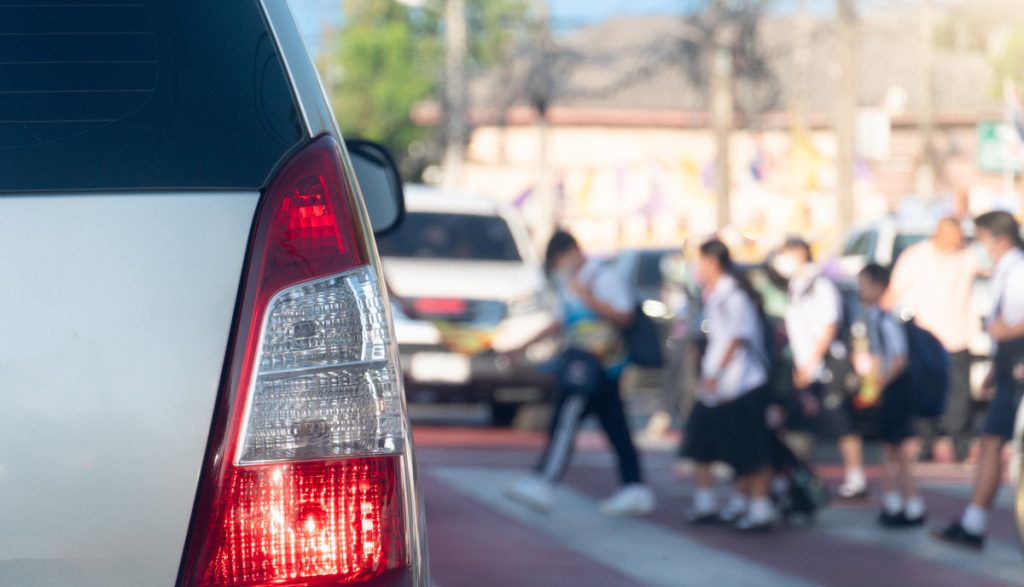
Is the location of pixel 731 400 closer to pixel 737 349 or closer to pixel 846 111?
pixel 737 349

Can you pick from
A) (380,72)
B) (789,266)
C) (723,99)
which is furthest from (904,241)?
(380,72)

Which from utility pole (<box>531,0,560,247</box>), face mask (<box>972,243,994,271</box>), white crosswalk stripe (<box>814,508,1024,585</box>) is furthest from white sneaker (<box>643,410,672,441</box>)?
utility pole (<box>531,0,560,247</box>)

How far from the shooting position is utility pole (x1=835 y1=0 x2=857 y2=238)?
27.7 m

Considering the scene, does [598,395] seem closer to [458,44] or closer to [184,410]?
[184,410]

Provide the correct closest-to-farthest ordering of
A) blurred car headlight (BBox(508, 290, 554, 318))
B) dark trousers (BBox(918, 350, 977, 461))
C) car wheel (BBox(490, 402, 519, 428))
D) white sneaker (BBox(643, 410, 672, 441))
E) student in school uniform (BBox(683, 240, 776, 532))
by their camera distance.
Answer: student in school uniform (BBox(683, 240, 776, 532))
dark trousers (BBox(918, 350, 977, 461))
blurred car headlight (BBox(508, 290, 554, 318))
white sneaker (BBox(643, 410, 672, 441))
car wheel (BBox(490, 402, 519, 428))

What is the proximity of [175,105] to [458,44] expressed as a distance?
32168 millimetres

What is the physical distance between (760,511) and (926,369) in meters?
1.90

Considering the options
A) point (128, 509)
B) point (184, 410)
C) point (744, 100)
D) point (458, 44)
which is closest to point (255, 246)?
point (184, 410)

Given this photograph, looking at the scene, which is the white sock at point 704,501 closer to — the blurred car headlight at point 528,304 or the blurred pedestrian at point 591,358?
the blurred pedestrian at point 591,358

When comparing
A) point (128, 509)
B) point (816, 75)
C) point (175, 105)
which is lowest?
point (128, 509)

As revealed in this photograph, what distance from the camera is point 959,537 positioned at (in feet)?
28.4

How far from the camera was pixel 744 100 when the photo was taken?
55.1 meters

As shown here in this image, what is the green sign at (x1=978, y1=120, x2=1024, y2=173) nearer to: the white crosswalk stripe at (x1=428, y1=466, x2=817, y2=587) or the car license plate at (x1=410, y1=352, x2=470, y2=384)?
the car license plate at (x1=410, y1=352, x2=470, y2=384)

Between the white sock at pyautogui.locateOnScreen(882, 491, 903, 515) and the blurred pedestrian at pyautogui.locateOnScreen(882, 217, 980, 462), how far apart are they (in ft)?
10.2
